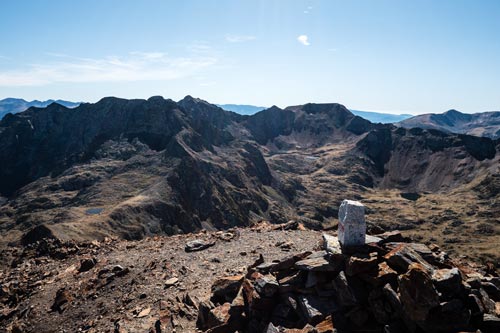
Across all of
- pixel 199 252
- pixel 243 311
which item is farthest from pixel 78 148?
pixel 243 311

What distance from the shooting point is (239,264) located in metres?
23.6

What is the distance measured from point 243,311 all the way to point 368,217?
446ft

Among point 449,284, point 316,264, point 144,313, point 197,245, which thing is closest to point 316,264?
point 316,264

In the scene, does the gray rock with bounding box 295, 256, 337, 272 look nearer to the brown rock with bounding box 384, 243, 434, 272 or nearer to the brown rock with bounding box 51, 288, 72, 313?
the brown rock with bounding box 384, 243, 434, 272

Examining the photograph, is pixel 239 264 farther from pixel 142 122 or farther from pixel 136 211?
pixel 142 122

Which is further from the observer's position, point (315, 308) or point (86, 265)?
point (86, 265)

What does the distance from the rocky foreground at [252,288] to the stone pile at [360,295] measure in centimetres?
4

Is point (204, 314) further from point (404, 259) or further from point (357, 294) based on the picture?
point (404, 259)

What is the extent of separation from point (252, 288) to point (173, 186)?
89.5 metres

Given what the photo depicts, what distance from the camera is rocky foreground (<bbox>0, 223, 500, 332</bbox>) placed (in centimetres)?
1246

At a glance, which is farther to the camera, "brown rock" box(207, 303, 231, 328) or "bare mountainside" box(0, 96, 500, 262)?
"bare mountainside" box(0, 96, 500, 262)

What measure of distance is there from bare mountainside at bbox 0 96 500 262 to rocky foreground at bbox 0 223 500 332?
36505 mm

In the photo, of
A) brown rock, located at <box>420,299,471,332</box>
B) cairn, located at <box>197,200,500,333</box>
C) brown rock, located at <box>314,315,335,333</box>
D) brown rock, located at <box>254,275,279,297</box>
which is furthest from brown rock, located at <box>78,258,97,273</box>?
brown rock, located at <box>420,299,471,332</box>

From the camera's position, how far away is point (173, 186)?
103 meters
